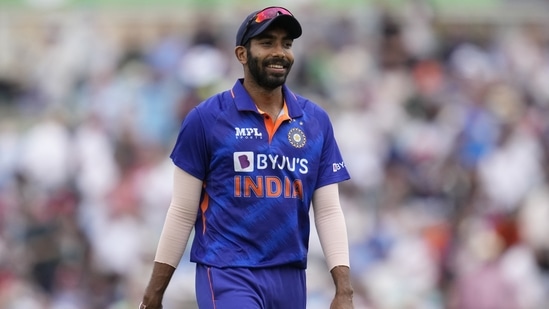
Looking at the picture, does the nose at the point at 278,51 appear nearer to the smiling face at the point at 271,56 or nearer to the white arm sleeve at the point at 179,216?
the smiling face at the point at 271,56

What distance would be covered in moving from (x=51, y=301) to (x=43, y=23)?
5390 mm

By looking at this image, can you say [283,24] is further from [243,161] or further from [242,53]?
[243,161]

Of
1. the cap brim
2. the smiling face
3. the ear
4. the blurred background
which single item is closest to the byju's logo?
the smiling face

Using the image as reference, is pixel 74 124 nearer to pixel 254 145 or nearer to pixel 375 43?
pixel 375 43

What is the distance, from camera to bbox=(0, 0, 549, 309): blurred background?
14.4m

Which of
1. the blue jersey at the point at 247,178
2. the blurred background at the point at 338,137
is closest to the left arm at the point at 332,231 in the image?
the blue jersey at the point at 247,178

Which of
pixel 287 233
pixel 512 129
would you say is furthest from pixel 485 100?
pixel 287 233

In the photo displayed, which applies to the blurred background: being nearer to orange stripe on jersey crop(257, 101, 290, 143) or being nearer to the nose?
orange stripe on jersey crop(257, 101, 290, 143)

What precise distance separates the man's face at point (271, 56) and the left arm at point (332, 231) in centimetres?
68

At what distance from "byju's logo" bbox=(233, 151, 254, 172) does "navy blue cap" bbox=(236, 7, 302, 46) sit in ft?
1.96

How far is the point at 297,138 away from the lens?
7.71 meters

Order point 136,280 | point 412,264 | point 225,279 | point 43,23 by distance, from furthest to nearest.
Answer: point 43,23 → point 412,264 → point 136,280 → point 225,279

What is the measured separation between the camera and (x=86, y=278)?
48.7ft

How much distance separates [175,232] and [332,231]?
848mm
